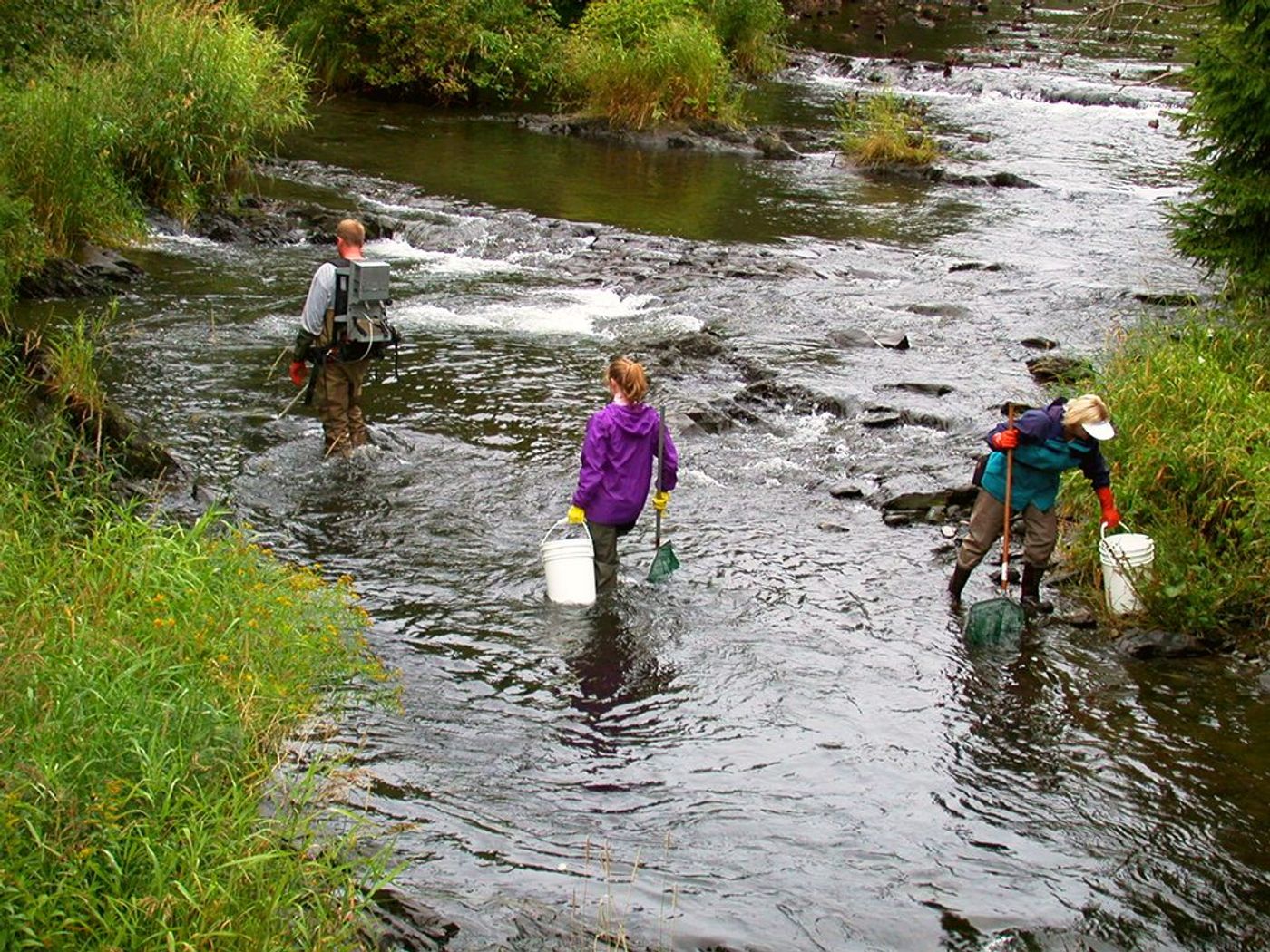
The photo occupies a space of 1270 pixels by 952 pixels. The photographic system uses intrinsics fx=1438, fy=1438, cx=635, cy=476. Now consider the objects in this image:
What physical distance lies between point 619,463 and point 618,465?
0.05ft

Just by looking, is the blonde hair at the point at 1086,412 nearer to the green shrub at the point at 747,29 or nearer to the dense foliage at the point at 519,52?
the dense foliage at the point at 519,52

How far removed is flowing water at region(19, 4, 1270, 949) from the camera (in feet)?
19.2

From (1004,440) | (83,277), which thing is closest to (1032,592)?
(1004,440)

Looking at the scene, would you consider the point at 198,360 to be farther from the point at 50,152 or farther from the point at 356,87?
the point at 356,87

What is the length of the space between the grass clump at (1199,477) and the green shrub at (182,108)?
1202 centimetres

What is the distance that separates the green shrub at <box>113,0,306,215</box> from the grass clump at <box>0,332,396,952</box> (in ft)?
36.1

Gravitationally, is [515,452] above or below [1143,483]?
below

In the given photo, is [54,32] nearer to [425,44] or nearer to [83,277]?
[83,277]

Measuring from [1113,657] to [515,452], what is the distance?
497 centimetres

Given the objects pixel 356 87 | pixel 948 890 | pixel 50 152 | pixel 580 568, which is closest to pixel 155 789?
pixel 948 890

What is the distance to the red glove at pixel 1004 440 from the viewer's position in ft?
27.8

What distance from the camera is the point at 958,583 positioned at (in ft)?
29.9

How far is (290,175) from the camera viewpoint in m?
21.8

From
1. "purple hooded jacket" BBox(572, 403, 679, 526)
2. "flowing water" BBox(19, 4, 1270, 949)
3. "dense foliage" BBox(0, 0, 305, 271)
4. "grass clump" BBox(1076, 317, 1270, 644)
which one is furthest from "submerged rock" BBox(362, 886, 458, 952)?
"dense foliage" BBox(0, 0, 305, 271)
